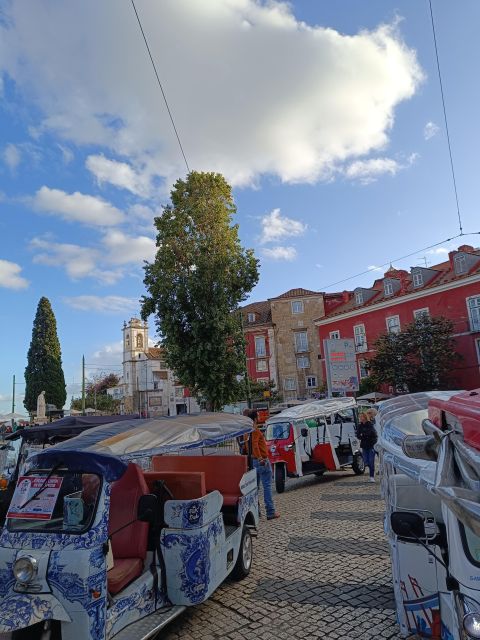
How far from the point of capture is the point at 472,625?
235 centimetres

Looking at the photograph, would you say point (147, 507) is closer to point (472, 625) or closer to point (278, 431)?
point (472, 625)

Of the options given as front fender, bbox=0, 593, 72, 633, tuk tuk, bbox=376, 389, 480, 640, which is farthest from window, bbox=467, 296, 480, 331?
front fender, bbox=0, 593, 72, 633

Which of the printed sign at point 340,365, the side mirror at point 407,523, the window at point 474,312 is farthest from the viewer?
the window at point 474,312

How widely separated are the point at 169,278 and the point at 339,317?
24.2m

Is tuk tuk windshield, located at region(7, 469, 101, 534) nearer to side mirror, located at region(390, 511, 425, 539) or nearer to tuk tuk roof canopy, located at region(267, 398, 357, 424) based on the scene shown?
side mirror, located at region(390, 511, 425, 539)

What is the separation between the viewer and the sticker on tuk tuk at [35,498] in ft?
12.6

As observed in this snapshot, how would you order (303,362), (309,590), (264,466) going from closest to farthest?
1. (309,590)
2. (264,466)
3. (303,362)

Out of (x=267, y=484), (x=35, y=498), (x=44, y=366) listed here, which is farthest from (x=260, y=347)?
(x=35, y=498)

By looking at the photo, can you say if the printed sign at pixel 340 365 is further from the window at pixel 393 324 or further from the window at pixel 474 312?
the window at pixel 393 324

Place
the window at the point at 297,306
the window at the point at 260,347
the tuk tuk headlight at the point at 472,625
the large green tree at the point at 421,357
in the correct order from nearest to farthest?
1. the tuk tuk headlight at the point at 472,625
2. the large green tree at the point at 421,357
3. the window at the point at 297,306
4. the window at the point at 260,347

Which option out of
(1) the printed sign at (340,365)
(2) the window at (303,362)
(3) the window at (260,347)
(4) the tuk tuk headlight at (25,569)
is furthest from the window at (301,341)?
(4) the tuk tuk headlight at (25,569)

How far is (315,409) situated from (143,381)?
74870mm

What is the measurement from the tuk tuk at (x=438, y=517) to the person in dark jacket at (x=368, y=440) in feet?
26.3

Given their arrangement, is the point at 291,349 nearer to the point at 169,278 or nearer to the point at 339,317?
the point at 339,317
